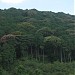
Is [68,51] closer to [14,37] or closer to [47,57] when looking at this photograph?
[47,57]

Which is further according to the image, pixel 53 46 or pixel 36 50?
pixel 36 50

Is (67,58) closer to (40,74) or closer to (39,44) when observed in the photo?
(39,44)

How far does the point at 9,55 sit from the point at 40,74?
2850 mm

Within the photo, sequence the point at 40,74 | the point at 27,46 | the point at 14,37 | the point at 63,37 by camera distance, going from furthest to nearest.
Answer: the point at 63,37, the point at 27,46, the point at 14,37, the point at 40,74

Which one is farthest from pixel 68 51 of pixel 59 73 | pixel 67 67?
pixel 59 73

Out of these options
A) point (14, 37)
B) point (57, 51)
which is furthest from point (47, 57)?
point (14, 37)

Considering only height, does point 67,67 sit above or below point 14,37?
below

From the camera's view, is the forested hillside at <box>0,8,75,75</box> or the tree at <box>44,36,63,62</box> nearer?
the forested hillside at <box>0,8,75,75</box>

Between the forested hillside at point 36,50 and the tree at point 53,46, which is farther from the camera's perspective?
the tree at point 53,46

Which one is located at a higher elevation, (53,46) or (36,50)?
(53,46)

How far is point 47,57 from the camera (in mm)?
21625

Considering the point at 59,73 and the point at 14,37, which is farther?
the point at 14,37

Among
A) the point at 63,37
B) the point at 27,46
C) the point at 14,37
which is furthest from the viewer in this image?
the point at 63,37

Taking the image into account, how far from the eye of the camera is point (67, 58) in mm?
21703
